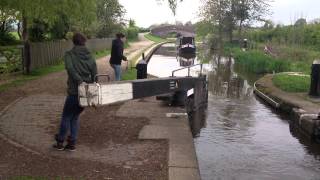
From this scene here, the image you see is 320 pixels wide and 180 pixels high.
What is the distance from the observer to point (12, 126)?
376 inches

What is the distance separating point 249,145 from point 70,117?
5.36 meters

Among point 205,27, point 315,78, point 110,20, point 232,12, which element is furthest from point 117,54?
point 205,27

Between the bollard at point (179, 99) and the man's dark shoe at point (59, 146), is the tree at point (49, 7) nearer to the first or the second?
the bollard at point (179, 99)

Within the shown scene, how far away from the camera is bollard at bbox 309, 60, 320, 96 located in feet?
50.2

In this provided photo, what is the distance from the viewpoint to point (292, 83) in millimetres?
18969

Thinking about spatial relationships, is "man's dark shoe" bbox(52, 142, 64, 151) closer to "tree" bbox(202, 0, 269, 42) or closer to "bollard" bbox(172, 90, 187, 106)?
"bollard" bbox(172, 90, 187, 106)

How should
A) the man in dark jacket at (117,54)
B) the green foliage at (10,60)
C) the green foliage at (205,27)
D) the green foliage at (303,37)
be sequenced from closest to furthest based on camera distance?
the man in dark jacket at (117,54) < the green foliage at (10,60) < the green foliage at (303,37) < the green foliage at (205,27)

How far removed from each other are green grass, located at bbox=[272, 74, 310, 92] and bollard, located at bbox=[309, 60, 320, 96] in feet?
5.92

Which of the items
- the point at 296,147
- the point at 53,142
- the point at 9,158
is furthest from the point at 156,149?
the point at 296,147

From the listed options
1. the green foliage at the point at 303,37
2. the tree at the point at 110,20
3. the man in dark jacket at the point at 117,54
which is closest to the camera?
the man in dark jacket at the point at 117,54

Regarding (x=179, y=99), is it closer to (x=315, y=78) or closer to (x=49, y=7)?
(x=49, y=7)

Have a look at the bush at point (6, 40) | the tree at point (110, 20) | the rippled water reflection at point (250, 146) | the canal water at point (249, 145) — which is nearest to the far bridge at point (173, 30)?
the tree at point (110, 20)

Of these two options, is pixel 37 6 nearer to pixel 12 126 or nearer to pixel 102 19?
pixel 12 126

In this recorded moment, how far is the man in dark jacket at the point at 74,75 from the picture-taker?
Result: 7531 mm
